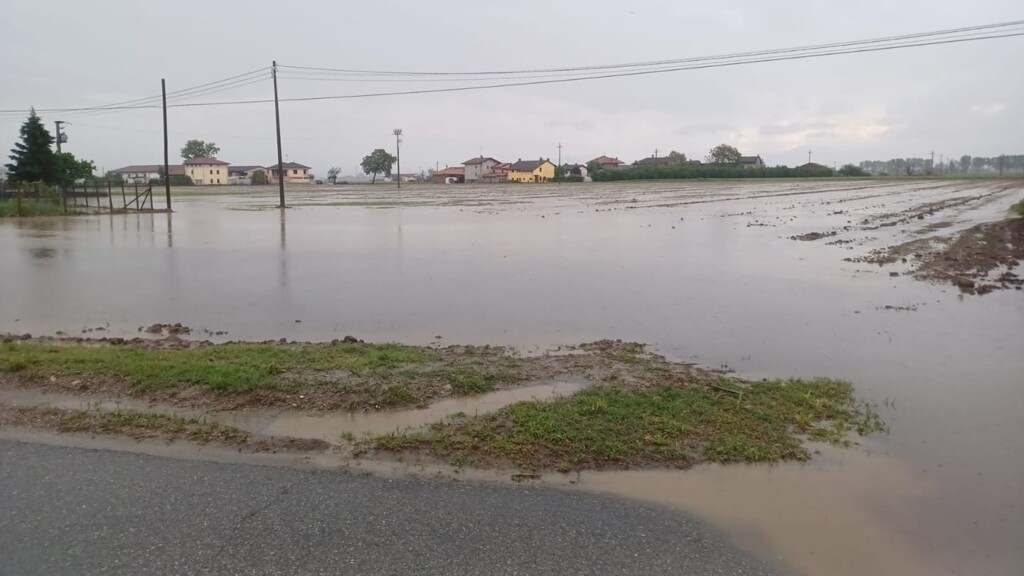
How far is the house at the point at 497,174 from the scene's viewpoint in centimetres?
12212

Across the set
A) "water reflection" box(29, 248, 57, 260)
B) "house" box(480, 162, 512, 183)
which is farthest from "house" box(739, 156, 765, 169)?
"water reflection" box(29, 248, 57, 260)

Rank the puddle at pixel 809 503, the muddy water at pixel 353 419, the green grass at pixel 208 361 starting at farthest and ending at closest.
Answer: the green grass at pixel 208 361 < the muddy water at pixel 353 419 < the puddle at pixel 809 503

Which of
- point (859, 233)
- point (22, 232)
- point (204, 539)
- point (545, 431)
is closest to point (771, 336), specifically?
point (545, 431)

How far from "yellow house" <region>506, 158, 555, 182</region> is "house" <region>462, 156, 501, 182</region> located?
23.7 ft

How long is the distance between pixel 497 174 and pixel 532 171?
7.08 m

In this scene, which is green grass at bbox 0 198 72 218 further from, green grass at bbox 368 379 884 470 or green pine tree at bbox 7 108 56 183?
green grass at bbox 368 379 884 470

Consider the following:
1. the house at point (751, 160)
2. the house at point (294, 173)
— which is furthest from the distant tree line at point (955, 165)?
the house at point (294, 173)

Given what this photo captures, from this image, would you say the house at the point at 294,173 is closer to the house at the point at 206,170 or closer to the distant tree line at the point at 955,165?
the house at the point at 206,170

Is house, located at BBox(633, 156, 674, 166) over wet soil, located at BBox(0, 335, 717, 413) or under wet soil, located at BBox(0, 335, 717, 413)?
over

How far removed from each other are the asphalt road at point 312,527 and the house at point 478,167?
419 ft

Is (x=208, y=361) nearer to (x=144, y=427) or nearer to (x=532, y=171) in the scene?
(x=144, y=427)

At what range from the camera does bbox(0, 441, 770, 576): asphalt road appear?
3715 mm

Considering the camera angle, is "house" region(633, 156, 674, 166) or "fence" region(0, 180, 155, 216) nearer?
"fence" region(0, 180, 155, 216)

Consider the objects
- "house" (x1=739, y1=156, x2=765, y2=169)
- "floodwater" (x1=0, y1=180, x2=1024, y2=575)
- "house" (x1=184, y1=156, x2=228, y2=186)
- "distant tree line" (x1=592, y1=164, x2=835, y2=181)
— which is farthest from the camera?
"house" (x1=739, y1=156, x2=765, y2=169)
